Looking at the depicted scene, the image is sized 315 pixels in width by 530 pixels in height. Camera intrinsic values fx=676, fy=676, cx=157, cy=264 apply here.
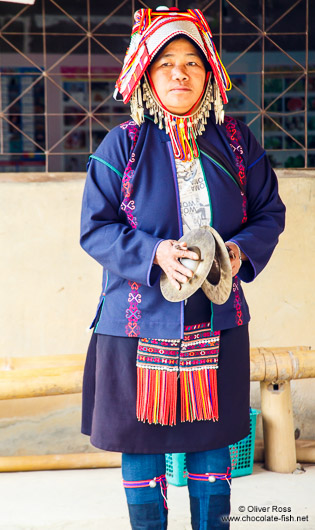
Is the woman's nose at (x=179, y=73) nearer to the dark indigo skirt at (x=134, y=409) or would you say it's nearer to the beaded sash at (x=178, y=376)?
the dark indigo skirt at (x=134, y=409)

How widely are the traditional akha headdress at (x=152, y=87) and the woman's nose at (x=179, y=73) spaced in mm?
88

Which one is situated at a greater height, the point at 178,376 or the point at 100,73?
the point at 100,73

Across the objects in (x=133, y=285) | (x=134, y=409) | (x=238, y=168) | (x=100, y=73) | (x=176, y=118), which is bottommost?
(x=134, y=409)

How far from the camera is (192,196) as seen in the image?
93.2 inches

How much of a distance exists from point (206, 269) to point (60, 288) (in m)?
1.97

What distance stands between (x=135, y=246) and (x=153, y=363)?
1.38 ft

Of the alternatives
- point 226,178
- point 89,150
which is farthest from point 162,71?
point 89,150

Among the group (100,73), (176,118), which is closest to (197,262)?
(176,118)

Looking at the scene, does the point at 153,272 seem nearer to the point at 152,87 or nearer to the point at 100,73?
the point at 152,87

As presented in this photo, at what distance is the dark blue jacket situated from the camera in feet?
7.51

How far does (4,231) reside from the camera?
12.8ft

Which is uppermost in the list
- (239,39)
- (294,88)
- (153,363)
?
(239,39)

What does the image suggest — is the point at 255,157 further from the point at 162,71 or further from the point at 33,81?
the point at 33,81

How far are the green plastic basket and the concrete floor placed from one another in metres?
0.04
